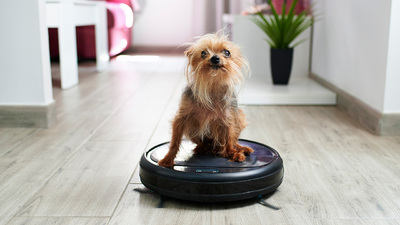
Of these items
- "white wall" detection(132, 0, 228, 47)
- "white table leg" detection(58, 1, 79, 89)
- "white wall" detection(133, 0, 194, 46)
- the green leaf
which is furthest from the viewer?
"white wall" detection(133, 0, 194, 46)

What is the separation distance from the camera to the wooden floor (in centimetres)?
124

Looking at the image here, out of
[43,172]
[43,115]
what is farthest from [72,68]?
[43,172]

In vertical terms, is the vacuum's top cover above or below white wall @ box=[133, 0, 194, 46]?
below

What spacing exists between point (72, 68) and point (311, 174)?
242 centimetres

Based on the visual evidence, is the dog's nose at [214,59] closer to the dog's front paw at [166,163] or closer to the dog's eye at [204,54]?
the dog's eye at [204,54]

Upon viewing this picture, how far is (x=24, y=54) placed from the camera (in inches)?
83.7

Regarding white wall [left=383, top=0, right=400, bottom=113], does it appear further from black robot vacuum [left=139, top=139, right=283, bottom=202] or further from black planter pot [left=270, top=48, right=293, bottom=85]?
black planter pot [left=270, top=48, right=293, bottom=85]

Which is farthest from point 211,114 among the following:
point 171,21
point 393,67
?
point 171,21

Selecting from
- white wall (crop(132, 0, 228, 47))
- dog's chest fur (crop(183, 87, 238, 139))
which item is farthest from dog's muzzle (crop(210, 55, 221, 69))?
white wall (crop(132, 0, 228, 47))

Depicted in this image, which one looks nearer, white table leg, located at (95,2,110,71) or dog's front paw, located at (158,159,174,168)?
dog's front paw, located at (158,159,174,168)

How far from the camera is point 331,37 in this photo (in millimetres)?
3010

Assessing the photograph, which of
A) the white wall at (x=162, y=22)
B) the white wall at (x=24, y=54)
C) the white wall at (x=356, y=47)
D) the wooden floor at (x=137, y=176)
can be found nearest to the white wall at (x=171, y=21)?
the white wall at (x=162, y=22)

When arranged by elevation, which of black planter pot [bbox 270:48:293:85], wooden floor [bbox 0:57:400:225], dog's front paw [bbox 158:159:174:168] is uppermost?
black planter pot [bbox 270:48:293:85]

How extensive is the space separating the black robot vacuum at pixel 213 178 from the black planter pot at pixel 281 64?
1802 millimetres
